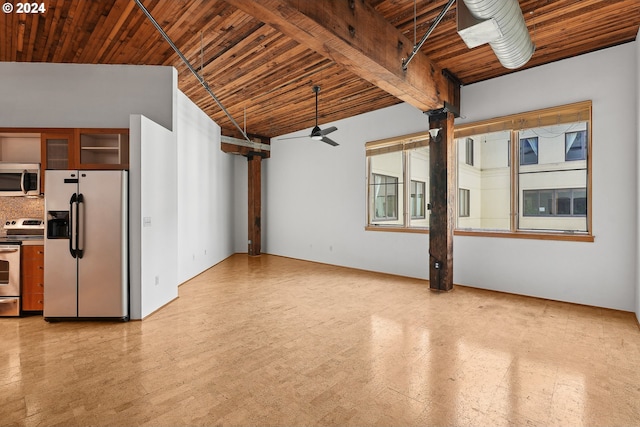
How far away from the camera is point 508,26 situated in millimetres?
2971

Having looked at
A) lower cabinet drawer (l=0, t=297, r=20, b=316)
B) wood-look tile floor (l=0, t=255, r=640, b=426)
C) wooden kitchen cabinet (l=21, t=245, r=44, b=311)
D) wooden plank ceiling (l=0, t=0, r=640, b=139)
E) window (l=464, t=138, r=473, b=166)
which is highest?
wooden plank ceiling (l=0, t=0, r=640, b=139)

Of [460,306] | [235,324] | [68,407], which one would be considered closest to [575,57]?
[460,306]

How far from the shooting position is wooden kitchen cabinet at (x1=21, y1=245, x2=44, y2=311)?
4297 millimetres

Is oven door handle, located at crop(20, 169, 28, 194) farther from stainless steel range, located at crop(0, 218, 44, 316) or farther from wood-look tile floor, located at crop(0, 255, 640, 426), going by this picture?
wood-look tile floor, located at crop(0, 255, 640, 426)

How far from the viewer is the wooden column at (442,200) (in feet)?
17.9

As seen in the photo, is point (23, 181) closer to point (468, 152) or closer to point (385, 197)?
point (385, 197)

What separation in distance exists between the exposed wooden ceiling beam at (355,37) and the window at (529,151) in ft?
5.42

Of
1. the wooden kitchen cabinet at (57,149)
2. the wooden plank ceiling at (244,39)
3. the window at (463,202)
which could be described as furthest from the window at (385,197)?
the wooden kitchen cabinet at (57,149)

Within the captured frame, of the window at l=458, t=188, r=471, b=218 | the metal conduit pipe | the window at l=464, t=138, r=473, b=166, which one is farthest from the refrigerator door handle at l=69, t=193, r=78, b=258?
the window at l=464, t=138, r=473, b=166

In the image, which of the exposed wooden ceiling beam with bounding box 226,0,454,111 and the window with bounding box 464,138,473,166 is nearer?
the exposed wooden ceiling beam with bounding box 226,0,454,111

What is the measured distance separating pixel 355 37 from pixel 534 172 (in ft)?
11.9

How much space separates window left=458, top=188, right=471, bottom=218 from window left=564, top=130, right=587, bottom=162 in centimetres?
175

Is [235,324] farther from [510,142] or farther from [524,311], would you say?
[510,142]
